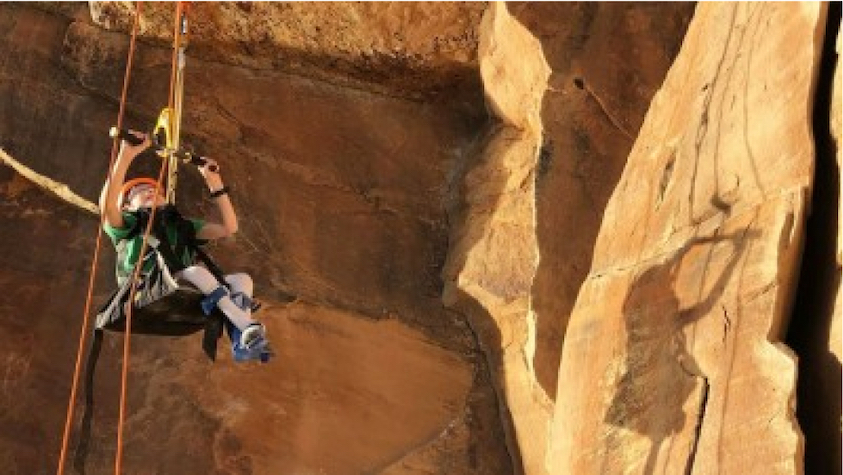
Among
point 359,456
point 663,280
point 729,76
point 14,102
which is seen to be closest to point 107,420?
point 359,456

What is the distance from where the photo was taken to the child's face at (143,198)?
7031mm

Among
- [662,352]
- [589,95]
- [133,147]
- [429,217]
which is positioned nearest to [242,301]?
[133,147]

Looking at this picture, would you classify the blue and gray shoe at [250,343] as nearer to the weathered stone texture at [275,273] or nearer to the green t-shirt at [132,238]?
the green t-shirt at [132,238]

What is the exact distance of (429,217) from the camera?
9203 millimetres

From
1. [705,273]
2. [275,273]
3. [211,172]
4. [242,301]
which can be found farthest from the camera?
[275,273]

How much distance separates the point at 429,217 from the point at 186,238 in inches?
103

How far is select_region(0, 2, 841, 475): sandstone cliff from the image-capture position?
6609mm

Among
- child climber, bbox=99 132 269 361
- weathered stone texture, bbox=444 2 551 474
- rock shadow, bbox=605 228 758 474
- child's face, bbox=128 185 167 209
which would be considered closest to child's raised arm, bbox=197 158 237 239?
child climber, bbox=99 132 269 361

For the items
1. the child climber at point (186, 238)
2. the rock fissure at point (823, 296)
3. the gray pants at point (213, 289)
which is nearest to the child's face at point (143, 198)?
the child climber at point (186, 238)

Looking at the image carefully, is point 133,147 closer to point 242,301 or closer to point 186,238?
point 186,238

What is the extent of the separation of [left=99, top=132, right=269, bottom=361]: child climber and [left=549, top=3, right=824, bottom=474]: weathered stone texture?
1982 mm

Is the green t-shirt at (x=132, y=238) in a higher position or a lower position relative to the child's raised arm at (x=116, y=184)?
lower

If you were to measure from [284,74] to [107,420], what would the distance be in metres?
2.92

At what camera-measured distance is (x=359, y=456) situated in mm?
8398
